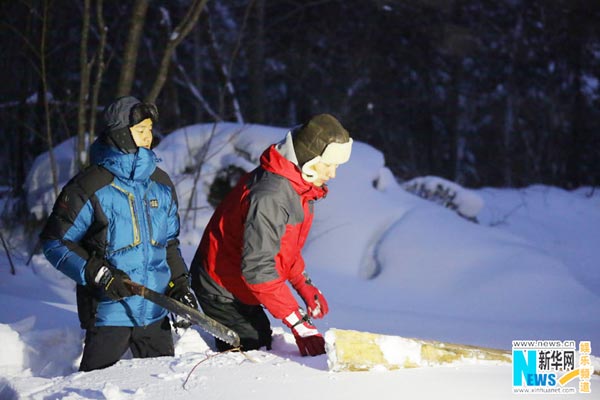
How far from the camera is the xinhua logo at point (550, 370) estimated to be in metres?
2.59

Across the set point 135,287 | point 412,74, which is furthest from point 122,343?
point 412,74

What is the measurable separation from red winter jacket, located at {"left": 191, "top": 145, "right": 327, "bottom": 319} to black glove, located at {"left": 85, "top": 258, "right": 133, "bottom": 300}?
448 mm

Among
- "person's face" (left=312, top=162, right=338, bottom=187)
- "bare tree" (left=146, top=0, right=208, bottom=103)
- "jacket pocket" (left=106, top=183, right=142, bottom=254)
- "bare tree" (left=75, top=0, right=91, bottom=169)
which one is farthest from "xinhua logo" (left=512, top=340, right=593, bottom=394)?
"bare tree" (left=75, top=0, right=91, bottom=169)

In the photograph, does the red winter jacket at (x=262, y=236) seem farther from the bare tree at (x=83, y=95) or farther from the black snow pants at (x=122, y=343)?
the bare tree at (x=83, y=95)

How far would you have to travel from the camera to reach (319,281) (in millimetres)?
6516

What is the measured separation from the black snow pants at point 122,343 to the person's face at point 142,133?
846 millimetres

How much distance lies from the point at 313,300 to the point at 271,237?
60 centimetres

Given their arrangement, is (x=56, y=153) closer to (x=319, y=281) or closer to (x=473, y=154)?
(x=319, y=281)

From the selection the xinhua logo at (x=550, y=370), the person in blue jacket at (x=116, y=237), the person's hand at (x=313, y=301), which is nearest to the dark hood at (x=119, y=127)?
the person in blue jacket at (x=116, y=237)

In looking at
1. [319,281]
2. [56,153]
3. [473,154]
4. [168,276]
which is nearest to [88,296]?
[168,276]

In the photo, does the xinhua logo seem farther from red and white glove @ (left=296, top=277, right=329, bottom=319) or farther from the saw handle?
the saw handle

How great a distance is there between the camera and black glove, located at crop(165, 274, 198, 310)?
3.31m

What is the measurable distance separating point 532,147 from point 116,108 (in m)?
17.3

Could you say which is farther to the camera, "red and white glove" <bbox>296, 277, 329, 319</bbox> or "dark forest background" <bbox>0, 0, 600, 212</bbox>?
"dark forest background" <bbox>0, 0, 600, 212</bbox>
